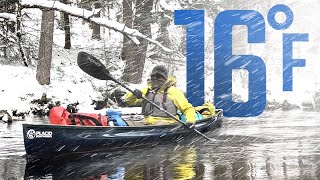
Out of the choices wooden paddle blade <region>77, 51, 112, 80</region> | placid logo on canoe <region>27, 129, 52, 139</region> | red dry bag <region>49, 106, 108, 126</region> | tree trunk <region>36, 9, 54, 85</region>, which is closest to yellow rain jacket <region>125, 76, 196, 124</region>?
wooden paddle blade <region>77, 51, 112, 80</region>

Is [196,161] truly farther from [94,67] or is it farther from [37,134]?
[94,67]

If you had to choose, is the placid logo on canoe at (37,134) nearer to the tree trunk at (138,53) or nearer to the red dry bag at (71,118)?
the red dry bag at (71,118)

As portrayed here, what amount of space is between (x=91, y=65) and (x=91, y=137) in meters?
1.62

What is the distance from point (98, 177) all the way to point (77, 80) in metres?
14.7

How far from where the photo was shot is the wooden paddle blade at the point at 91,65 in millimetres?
11587

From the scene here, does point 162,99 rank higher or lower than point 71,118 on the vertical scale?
higher

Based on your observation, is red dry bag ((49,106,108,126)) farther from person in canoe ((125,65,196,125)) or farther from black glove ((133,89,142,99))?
person in canoe ((125,65,196,125))

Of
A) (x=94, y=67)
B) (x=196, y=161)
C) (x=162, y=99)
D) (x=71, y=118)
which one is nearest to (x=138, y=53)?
(x=162, y=99)

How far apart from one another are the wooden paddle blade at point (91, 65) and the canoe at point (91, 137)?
1.33 metres

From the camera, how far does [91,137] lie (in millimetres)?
10773

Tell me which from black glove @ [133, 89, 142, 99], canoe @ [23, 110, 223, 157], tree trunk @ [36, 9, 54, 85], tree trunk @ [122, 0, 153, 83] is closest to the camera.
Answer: canoe @ [23, 110, 223, 157]

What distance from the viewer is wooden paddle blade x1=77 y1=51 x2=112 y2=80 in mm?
11587

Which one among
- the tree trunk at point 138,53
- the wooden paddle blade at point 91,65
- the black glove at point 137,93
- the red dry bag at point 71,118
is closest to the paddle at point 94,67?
the wooden paddle blade at point 91,65

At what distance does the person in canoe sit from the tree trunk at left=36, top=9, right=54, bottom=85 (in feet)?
30.3
